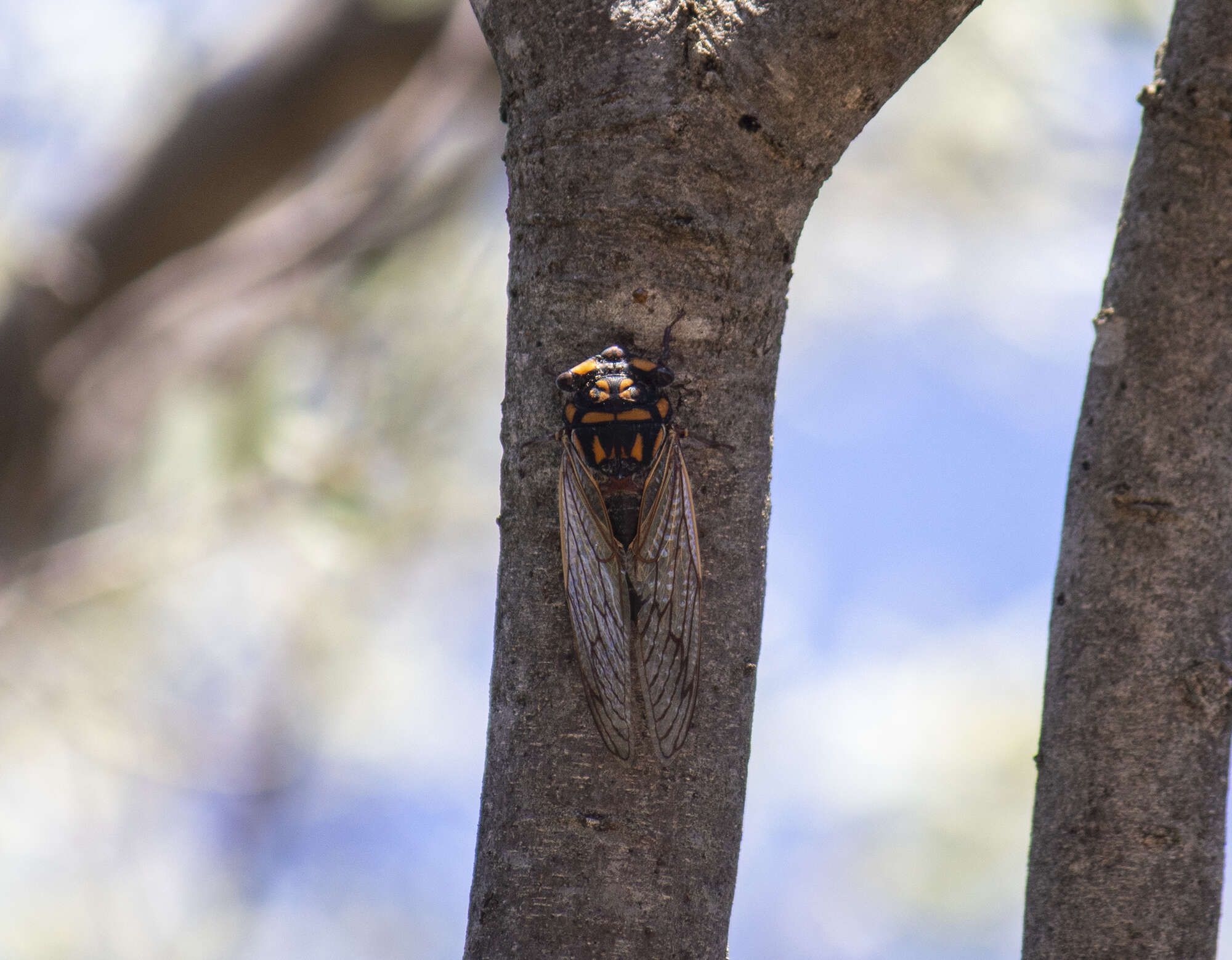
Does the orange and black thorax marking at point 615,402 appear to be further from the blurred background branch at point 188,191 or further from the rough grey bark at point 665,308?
the blurred background branch at point 188,191

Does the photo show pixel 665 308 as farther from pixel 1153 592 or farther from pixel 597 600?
pixel 1153 592

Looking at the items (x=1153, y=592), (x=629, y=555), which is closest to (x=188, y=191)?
(x=629, y=555)

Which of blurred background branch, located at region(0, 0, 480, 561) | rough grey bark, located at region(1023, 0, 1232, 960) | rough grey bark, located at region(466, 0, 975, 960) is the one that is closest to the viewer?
rough grey bark, located at region(466, 0, 975, 960)

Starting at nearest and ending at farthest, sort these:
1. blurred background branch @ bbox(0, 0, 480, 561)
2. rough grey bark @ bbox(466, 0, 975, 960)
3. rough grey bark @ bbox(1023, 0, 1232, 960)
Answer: rough grey bark @ bbox(466, 0, 975, 960) < rough grey bark @ bbox(1023, 0, 1232, 960) < blurred background branch @ bbox(0, 0, 480, 561)

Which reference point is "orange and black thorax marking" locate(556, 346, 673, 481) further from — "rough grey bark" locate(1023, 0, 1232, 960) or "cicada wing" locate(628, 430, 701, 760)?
"rough grey bark" locate(1023, 0, 1232, 960)

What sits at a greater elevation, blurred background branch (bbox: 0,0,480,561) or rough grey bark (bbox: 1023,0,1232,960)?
blurred background branch (bbox: 0,0,480,561)

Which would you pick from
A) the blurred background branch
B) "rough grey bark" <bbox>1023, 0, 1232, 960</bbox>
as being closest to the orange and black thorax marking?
"rough grey bark" <bbox>1023, 0, 1232, 960</bbox>

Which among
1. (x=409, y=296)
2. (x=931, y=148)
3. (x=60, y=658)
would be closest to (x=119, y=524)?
(x=60, y=658)
